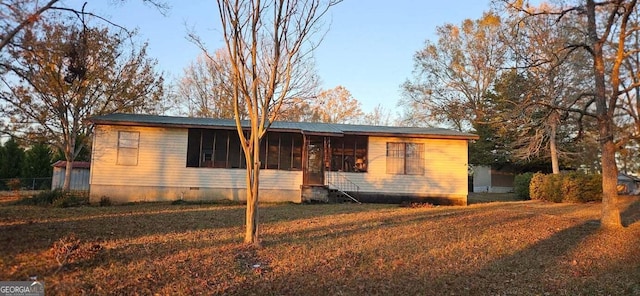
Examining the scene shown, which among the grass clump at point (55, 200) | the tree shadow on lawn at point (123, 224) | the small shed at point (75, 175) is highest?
the small shed at point (75, 175)

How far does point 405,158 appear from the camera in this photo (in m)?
18.2

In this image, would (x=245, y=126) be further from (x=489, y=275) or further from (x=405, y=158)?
(x=489, y=275)

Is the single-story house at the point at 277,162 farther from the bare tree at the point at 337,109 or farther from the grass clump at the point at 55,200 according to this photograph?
the bare tree at the point at 337,109

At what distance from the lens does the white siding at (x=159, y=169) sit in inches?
645

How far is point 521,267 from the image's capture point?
263 inches

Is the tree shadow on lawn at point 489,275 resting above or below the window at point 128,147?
below

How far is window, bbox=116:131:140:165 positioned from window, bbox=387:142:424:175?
1024 cm

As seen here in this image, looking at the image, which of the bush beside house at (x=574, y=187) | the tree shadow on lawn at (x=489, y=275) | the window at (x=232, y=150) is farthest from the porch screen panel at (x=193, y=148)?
the bush beside house at (x=574, y=187)

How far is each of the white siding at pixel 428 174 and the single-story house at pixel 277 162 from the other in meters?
0.04

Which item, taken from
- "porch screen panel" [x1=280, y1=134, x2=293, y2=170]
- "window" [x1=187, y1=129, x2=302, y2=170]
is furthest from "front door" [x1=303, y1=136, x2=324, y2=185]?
"porch screen panel" [x1=280, y1=134, x2=293, y2=170]

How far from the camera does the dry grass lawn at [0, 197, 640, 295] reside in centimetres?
526

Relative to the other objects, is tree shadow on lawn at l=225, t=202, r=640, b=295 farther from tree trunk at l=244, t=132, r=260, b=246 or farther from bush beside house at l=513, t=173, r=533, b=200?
bush beside house at l=513, t=173, r=533, b=200

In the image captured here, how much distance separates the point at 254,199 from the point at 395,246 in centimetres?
276

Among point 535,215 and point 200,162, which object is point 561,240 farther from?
point 200,162
